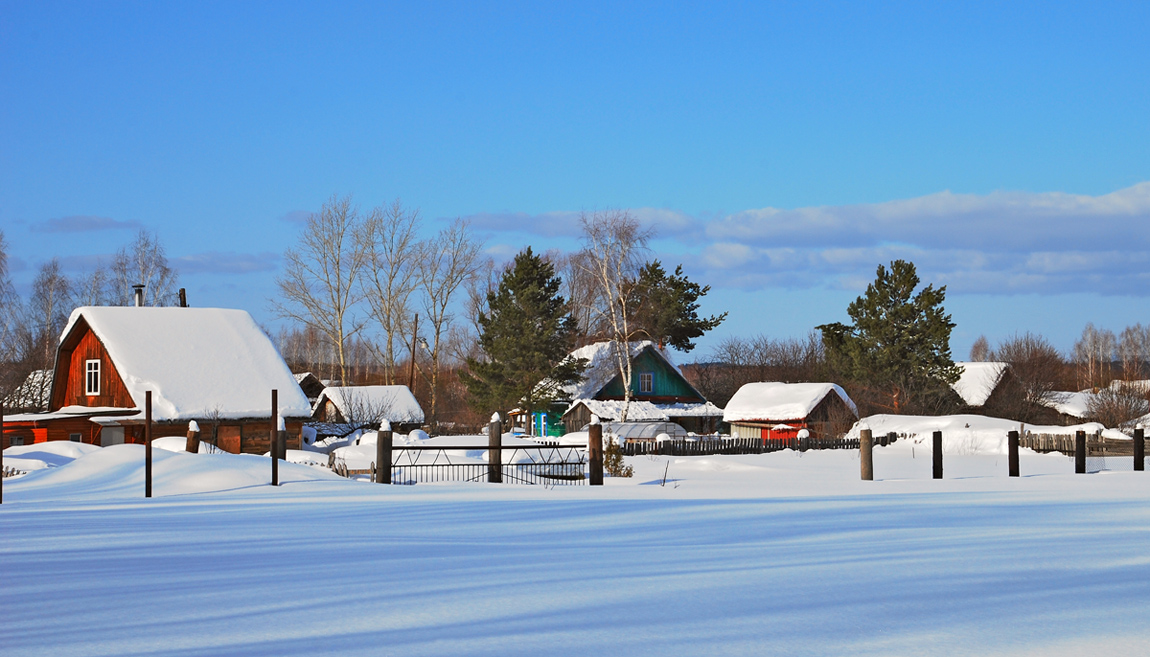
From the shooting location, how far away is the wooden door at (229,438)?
34.7 m

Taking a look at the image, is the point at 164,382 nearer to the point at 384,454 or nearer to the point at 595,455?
the point at 384,454

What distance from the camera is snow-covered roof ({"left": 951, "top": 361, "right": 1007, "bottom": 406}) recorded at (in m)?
60.8

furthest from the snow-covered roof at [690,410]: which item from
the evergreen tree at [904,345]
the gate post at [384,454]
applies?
the gate post at [384,454]

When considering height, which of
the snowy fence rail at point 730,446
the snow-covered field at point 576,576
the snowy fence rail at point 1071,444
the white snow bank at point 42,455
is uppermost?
the snow-covered field at point 576,576

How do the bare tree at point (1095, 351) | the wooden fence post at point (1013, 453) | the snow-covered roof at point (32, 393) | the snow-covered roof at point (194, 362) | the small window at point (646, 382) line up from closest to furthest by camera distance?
the wooden fence post at point (1013, 453), the snow-covered roof at point (194, 362), the snow-covered roof at point (32, 393), the small window at point (646, 382), the bare tree at point (1095, 351)

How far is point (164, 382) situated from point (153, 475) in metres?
17.6

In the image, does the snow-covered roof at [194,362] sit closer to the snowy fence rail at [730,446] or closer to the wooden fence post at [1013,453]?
the snowy fence rail at [730,446]

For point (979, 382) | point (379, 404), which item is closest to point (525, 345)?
point (379, 404)

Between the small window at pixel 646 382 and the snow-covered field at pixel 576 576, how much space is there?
44.0 metres

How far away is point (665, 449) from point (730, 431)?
2269 centimetres

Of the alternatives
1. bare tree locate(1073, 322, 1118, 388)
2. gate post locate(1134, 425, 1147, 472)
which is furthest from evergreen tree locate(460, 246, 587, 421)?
bare tree locate(1073, 322, 1118, 388)

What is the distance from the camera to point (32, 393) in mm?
47094

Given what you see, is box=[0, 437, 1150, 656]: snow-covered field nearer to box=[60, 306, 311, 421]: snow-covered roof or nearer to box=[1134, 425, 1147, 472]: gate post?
box=[1134, 425, 1147, 472]: gate post

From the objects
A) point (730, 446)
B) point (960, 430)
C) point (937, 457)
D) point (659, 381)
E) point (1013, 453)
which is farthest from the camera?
point (659, 381)
